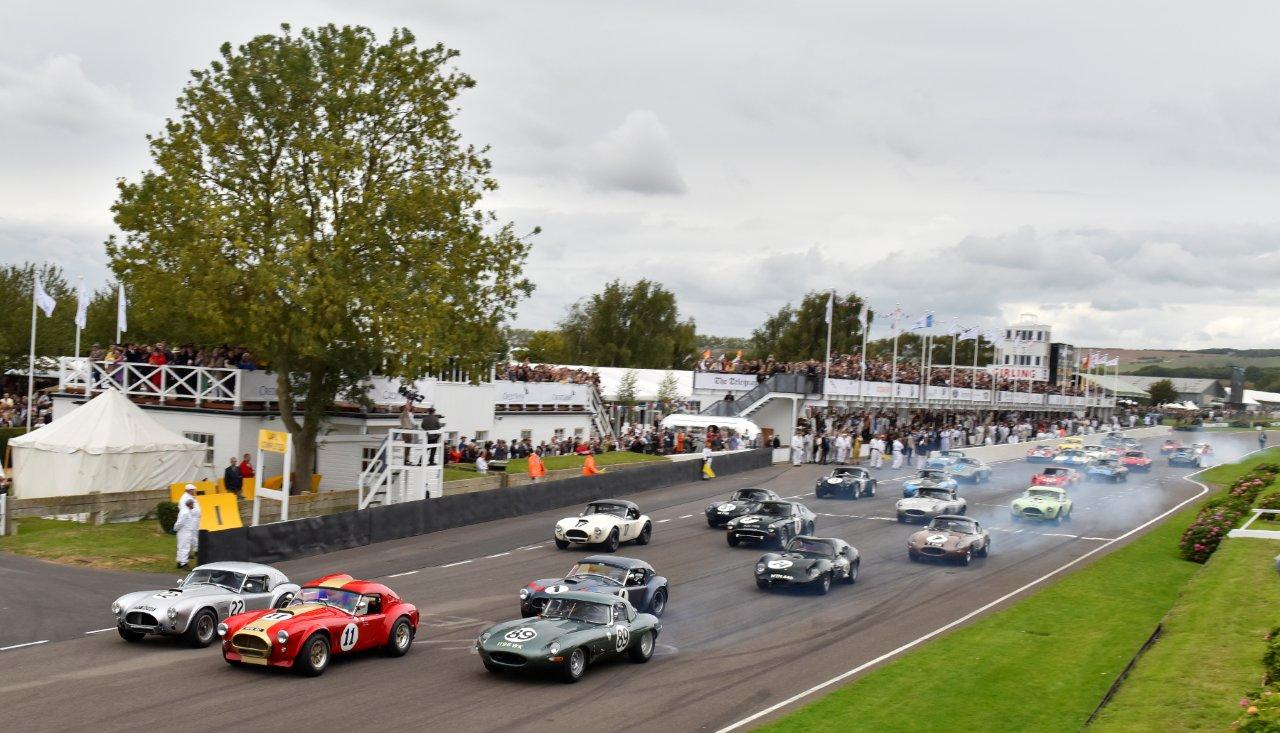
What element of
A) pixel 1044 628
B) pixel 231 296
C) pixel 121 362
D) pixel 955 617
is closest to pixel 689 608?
pixel 955 617

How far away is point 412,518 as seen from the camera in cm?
3145

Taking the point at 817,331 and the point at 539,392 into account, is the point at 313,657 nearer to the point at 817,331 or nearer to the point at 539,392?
the point at 539,392

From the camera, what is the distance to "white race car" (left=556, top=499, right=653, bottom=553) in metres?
29.2

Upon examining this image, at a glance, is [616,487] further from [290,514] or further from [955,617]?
[955,617]

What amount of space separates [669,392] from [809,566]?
44.8m

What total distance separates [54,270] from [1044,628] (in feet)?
230

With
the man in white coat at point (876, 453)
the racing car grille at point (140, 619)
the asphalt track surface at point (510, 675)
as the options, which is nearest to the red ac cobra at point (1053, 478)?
the asphalt track surface at point (510, 675)

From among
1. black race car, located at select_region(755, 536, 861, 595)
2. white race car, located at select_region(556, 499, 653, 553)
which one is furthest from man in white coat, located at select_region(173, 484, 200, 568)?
black race car, located at select_region(755, 536, 861, 595)

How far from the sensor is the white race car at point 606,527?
29172mm

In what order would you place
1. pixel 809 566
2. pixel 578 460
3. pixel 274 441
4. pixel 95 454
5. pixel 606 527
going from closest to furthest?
pixel 809 566 → pixel 274 441 → pixel 606 527 → pixel 95 454 → pixel 578 460

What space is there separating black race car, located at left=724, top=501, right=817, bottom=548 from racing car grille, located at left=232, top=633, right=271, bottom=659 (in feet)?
53.6

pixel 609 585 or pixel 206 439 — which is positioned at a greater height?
pixel 206 439

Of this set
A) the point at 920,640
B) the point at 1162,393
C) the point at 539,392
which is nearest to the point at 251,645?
the point at 920,640

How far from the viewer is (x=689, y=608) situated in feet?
74.3
